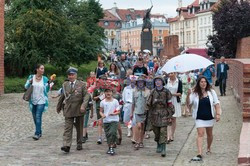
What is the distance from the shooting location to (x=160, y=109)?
11250 millimetres

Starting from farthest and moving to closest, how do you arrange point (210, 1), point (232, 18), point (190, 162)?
point (210, 1) → point (232, 18) → point (190, 162)

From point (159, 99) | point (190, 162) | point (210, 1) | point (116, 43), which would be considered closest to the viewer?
point (190, 162)

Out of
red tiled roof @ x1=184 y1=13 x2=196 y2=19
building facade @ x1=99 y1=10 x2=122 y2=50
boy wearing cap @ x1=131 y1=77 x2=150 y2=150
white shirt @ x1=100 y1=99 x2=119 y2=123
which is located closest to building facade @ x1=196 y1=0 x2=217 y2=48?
red tiled roof @ x1=184 y1=13 x2=196 y2=19

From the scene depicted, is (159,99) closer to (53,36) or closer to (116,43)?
(53,36)

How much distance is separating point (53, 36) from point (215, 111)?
31580 mm

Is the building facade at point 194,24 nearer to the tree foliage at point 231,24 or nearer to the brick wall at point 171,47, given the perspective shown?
the brick wall at point 171,47

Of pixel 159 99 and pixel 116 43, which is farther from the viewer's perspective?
pixel 116 43

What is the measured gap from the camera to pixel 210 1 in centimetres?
10194

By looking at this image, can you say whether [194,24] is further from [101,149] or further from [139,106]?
[101,149]

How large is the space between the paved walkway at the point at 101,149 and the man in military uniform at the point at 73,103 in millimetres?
476

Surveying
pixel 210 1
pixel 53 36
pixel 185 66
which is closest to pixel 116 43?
pixel 210 1

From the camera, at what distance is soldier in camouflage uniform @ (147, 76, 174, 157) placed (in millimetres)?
11156

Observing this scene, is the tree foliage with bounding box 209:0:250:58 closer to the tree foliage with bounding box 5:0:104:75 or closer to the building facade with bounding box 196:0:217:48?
the tree foliage with bounding box 5:0:104:75

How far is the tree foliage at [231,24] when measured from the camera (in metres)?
38.8
